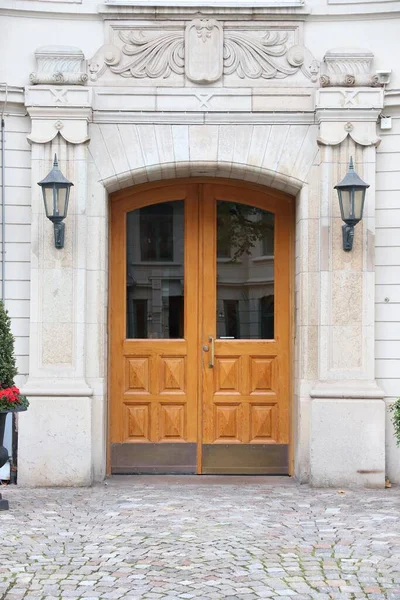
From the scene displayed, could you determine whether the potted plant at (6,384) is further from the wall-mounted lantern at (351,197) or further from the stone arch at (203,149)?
the wall-mounted lantern at (351,197)

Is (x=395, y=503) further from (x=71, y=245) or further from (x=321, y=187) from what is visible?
(x=71, y=245)

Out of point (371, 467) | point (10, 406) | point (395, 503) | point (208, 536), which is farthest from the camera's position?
point (371, 467)

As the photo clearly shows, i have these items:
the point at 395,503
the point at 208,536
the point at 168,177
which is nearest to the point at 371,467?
the point at 395,503

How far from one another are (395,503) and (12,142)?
184 inches

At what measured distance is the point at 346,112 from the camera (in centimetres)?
895

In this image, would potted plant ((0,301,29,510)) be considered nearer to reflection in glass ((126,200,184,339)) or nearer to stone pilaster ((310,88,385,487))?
reflection in glass ((126,200,184,339))

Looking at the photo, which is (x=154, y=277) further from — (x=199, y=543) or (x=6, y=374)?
(x=199, y=543)

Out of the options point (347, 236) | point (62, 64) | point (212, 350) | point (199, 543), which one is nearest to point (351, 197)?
point (347, 236)

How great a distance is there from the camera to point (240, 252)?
9.59 meters


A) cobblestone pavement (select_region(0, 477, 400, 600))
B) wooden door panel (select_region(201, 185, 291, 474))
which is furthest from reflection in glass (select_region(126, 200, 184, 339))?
cobblestone pavement (select_region(0, 477, 400, 600))

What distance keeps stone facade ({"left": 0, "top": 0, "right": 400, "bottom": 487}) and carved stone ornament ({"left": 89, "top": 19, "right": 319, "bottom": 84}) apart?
0.04 feet

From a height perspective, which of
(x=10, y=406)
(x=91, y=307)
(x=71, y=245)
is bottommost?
(x=10, y=406)

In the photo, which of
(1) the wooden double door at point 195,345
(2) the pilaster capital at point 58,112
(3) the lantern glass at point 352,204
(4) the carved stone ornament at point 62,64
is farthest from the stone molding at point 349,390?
(4) the carved stone ornament at point 62,64

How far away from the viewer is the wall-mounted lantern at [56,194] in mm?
8664
